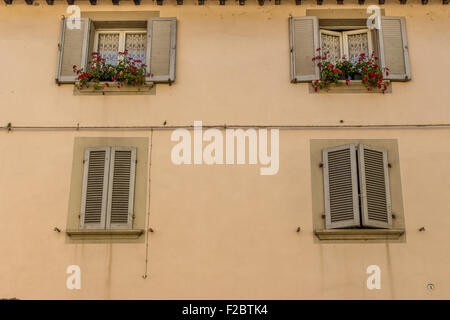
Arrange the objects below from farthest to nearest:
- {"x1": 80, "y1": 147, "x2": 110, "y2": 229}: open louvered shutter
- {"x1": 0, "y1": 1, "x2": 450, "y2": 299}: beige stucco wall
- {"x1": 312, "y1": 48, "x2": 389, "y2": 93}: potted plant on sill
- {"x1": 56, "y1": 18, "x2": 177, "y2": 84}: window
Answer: {"x1": 56, "y1": 18, "x2": 177, "y2": 84}: window < {"x1": 312, "y1": 48, "x2": 389, "y2": 93}: potted plant on sill < {"x1": 80, "y1": 147, "x2": 110, "y2": 229}: open louvered shutter < {"x1": 0, "y1": 1, "x2": 450, "y2": 299}: beige stucco wall

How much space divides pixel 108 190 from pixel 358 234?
353 centimetres

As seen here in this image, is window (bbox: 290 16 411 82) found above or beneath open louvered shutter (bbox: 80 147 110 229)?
above

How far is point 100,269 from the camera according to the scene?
9711 mm

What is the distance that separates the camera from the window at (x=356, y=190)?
972 cm

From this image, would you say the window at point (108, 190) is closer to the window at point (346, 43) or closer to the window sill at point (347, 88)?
the window sill at point (347, 88)

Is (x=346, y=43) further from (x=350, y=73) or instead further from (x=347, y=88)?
(x=347, y=88)

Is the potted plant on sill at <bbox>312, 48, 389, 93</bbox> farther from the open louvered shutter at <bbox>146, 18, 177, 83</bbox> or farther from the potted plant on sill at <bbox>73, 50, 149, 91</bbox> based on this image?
the potted plant on sill at <bbox>73, 50, 149, 91</bbox>

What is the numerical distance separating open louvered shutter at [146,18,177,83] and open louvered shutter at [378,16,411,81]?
3198 mm

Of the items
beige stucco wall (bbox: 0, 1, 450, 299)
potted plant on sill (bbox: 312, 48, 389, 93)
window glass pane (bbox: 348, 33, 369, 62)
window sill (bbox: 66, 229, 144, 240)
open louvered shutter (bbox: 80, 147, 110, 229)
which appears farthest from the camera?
window glass pane (bbox: 348, 33, 369, 62)

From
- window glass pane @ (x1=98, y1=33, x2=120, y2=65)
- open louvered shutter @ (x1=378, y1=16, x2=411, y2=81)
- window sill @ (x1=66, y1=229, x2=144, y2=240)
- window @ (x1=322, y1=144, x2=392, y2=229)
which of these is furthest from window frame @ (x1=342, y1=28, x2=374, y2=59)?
window sill @ (x1=66, y1=229, x2=144, y2=240)

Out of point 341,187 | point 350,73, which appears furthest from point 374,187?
point 350,73

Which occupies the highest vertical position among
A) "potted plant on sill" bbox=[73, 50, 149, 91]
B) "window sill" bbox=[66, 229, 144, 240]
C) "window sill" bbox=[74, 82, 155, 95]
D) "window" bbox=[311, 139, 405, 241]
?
"potted plant on sill" bbox=[73, 50, 149, 91]

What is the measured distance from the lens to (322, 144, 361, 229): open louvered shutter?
9742 millimetres
